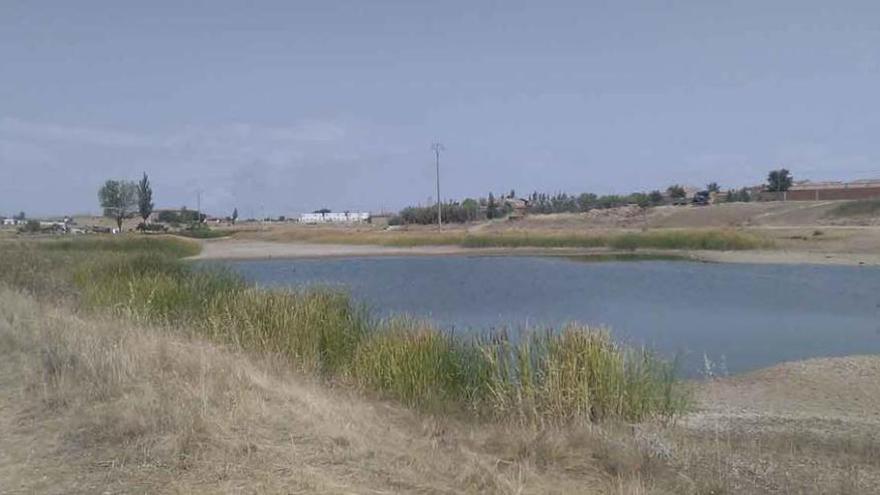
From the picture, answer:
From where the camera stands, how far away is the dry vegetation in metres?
6.38

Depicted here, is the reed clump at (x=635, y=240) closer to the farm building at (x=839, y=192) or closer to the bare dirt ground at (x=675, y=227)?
the bare dirt ground at (x=675, y=227)

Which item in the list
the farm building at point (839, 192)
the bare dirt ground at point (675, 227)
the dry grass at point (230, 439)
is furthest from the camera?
the farm building at point (839, 192)

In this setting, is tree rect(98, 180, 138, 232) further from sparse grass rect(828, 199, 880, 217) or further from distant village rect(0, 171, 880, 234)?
sparse grass rect(828, 199, 880, 217)

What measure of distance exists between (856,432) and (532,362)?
164 inches

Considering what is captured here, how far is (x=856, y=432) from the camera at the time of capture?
436 inches

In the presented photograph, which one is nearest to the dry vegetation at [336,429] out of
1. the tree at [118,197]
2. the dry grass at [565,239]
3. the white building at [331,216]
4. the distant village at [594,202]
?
the dry grass at [565,239]

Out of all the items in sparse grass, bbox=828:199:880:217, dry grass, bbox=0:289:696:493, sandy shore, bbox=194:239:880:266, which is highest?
dry grass, bbox=0:289:696:493

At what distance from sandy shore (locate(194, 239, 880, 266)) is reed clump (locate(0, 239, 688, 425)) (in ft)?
139

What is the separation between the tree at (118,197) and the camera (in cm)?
11794

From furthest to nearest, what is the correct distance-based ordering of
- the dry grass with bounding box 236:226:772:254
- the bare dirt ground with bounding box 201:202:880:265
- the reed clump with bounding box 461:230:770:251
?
the dry grass with bounding box 236:226:772:254, the reed clump with bounding box 461:230:770:251, the bare dirt ground with bounding box 201:202:880:265

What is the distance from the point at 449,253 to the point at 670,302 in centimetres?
4280

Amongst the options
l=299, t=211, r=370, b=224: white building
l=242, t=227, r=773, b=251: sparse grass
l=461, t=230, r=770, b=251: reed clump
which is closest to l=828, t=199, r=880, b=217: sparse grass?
l=242, t=227, r=773, b=251: sparse grass

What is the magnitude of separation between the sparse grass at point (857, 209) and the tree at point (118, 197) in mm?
87004

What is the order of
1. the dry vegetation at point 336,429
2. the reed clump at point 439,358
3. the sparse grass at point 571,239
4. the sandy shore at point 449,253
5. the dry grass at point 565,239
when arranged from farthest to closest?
the dry grass at point 565,239
the sparse grass at point 571,239
the sandy shore at point 449,253
the reed clump at point 439,358
the dry vegetation at point 336,429
